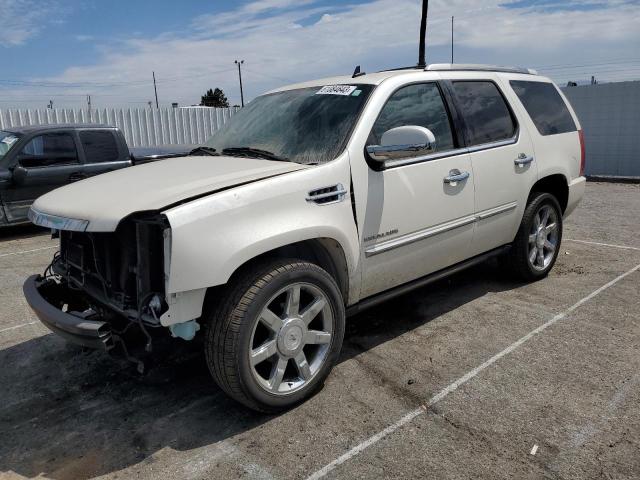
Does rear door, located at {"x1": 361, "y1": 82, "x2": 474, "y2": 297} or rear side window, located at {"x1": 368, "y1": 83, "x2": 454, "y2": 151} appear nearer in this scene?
rear door, located at {"x1": 361, "y1": 82, "x2": 474, "y2": 297}

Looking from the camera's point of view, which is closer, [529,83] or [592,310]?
[592,310]

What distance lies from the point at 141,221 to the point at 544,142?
12.2 feet

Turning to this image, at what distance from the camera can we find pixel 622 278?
17.0ft

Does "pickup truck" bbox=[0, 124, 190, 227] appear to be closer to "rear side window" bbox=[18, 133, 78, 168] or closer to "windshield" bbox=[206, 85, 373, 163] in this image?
"rear side window" bbox=[18, 133, 78, 168]

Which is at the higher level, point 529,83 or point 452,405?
point 529,83

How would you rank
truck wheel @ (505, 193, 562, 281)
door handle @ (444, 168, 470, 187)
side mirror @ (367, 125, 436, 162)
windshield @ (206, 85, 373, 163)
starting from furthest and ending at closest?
truck wheel @ (505, 193, 562, 281), door handle @ (444, 168, 470, 187), windshield @ (206, 85, 373, 163), side mirror @ (367, 125, 436, 162)

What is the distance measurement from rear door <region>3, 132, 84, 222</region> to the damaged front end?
5.52 metres

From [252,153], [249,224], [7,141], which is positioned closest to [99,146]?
[7,141]

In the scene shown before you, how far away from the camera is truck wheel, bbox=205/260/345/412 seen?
8.89 feet

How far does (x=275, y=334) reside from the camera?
2.94 m

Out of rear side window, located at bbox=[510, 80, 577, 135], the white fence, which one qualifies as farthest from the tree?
rear side window, located at bbox=[510, 80, 577, 135]

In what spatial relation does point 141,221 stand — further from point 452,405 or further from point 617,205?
point 617,205

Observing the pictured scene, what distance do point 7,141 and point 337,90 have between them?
22.3 ft

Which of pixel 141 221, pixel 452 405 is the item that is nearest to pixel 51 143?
pixel 141 221
